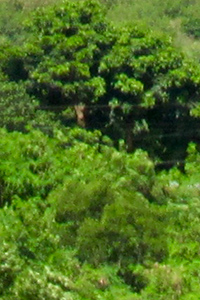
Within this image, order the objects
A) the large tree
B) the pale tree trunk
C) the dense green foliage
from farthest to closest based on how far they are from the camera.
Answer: the pale tree trunk < the large tree < the dense green foliage

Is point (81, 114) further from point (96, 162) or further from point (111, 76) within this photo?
point (96, 162)

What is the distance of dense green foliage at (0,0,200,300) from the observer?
48.5ft

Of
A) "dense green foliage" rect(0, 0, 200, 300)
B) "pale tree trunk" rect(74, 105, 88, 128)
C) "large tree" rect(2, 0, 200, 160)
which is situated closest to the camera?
"dense green foliage" rect(0, 0, 200, 300)

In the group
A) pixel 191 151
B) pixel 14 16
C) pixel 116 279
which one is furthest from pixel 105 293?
pixel 14 16

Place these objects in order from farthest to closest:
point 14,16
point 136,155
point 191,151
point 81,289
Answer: point 14,16 < point 191,151 < point 136,155 < point 81,289

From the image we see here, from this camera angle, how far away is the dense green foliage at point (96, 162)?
14789 mm

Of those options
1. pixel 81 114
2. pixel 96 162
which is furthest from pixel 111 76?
pixel 96 162

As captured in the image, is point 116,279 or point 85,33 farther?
point 85,33

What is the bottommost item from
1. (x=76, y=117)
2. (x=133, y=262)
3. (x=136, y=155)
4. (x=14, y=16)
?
(x=14, y=16)

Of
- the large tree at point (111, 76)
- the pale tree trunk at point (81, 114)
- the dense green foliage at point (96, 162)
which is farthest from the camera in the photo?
the pale tree trunk at point (81, 114)

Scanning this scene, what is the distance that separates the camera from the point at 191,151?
2233 cm

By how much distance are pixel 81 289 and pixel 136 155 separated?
667cm

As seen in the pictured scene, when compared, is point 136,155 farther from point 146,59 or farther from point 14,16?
point 14,16

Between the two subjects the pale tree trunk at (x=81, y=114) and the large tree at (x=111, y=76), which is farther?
the pale tree trunk at (x=81, y=114)
